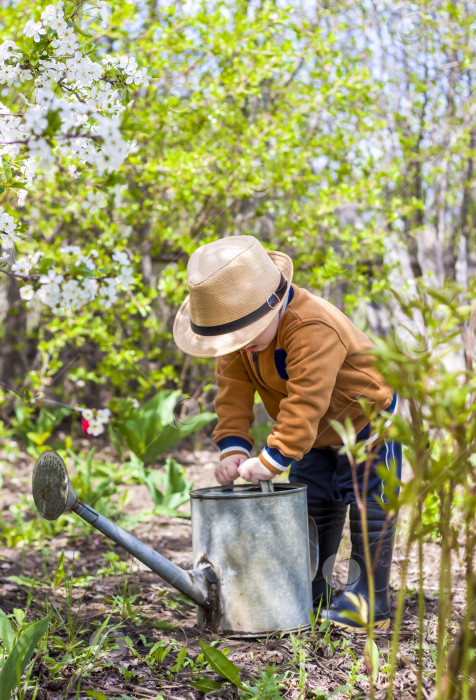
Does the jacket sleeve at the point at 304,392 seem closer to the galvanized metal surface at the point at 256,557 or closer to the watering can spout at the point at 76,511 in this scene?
the galvanized metal surface at the point at 256,557

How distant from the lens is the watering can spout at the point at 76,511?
5.23 ft

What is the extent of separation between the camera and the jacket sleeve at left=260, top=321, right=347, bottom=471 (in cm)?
188

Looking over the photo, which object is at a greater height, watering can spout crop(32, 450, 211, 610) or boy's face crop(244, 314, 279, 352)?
boy's face crop(244, 314, 279, 352)

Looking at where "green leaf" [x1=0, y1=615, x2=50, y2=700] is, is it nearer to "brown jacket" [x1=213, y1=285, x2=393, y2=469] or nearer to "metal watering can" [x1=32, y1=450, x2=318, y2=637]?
"metal watering can" [x1=32, y1=450, x2=318, y2=637]

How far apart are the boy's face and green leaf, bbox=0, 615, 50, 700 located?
0.97 m

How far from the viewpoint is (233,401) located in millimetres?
2305

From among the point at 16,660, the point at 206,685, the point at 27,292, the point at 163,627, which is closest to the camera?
the point at 16,660

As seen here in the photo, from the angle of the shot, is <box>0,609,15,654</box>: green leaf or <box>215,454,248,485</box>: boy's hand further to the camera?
<box>215,454,248,485</box>: boy's hand

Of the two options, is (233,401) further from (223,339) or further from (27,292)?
(27,292)

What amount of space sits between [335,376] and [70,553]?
1561mm

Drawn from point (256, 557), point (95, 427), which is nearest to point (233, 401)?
point (256, 557)

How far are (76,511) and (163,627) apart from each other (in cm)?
57

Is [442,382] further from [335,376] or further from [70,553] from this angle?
[70,553]

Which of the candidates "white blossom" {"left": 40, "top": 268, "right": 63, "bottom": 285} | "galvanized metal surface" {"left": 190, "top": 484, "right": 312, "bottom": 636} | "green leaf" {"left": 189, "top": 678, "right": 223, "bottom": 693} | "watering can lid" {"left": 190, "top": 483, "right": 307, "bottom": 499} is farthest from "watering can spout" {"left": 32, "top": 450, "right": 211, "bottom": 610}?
"white blossom" {"left": 40, "top": 268, "right": 63, "bottom": 285}
